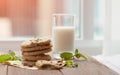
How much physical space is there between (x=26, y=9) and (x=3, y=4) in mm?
178

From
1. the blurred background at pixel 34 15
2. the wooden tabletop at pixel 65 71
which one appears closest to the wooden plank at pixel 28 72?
the wooden tabletop at pixel 65 71

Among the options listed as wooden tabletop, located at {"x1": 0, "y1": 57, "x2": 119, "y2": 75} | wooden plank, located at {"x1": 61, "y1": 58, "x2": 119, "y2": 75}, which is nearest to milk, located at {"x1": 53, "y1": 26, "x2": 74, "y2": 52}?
wooden plank, located at {"x1": 61, "y1": 58, "x2": 119, "y2": 75}

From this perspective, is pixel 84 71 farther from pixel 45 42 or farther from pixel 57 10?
pixel 57 10

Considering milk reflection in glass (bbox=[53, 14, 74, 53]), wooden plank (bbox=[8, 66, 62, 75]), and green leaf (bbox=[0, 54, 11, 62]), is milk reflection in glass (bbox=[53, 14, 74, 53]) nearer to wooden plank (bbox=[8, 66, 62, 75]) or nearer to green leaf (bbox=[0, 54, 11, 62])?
green leaf (bbox=[0, 54, 11, 62])

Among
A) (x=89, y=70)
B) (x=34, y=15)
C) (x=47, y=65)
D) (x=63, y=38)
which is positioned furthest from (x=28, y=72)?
(x=34, y=15)

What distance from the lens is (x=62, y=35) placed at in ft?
4.83

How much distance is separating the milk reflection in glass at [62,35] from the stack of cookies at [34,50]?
0.25 meters

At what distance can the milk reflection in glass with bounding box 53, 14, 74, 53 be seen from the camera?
1439mm

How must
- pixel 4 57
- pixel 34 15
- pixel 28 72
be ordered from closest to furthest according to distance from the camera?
pixel 28 72 < pixel 4 57 < pixel 34 15

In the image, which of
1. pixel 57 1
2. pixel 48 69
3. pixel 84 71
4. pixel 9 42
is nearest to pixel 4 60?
pixel 48 69

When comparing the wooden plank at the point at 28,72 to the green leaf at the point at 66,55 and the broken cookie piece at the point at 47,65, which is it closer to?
the broken cookie piece at the point at 47,65

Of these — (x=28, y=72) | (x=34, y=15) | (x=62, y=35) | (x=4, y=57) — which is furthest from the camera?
(x=34, y=15)

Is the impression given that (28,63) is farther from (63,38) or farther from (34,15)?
(34,15)

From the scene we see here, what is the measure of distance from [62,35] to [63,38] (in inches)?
0.6
